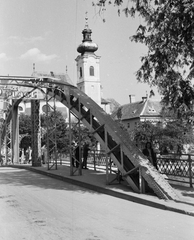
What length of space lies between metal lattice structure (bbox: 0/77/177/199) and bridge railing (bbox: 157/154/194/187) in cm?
164

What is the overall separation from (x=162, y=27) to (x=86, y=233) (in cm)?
669

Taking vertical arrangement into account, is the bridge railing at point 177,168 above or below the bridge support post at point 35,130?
below

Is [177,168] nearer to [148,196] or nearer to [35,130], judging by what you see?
[148,196]

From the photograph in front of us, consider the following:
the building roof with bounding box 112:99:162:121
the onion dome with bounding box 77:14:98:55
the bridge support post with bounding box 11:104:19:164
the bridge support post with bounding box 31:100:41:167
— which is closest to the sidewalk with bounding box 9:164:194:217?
A: the bridge support post with bounding box 31:100:41:167

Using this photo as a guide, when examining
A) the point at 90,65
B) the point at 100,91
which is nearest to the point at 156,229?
the point at 90,65

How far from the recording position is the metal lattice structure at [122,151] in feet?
30.8

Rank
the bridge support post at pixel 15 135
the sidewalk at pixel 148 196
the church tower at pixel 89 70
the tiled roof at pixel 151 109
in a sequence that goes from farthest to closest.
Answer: the tiled roof at pixel 151 109
the church tower at pixel 89 70
the bridge support post at pixel 15 135
the sidewalk at pixel 148 196

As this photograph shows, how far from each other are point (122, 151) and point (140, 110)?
214 ft

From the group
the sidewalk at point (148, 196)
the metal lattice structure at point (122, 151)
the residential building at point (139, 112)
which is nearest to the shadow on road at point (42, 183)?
the sidewalk at point (148, 196)

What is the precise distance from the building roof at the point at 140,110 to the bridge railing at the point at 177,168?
196 feet

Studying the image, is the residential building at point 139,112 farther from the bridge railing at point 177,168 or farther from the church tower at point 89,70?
the bridge railing at point 177,168

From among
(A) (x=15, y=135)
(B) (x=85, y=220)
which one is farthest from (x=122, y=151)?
(A) (x=15, y=135)

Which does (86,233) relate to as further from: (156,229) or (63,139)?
(63,139)

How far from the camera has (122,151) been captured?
10977mm
